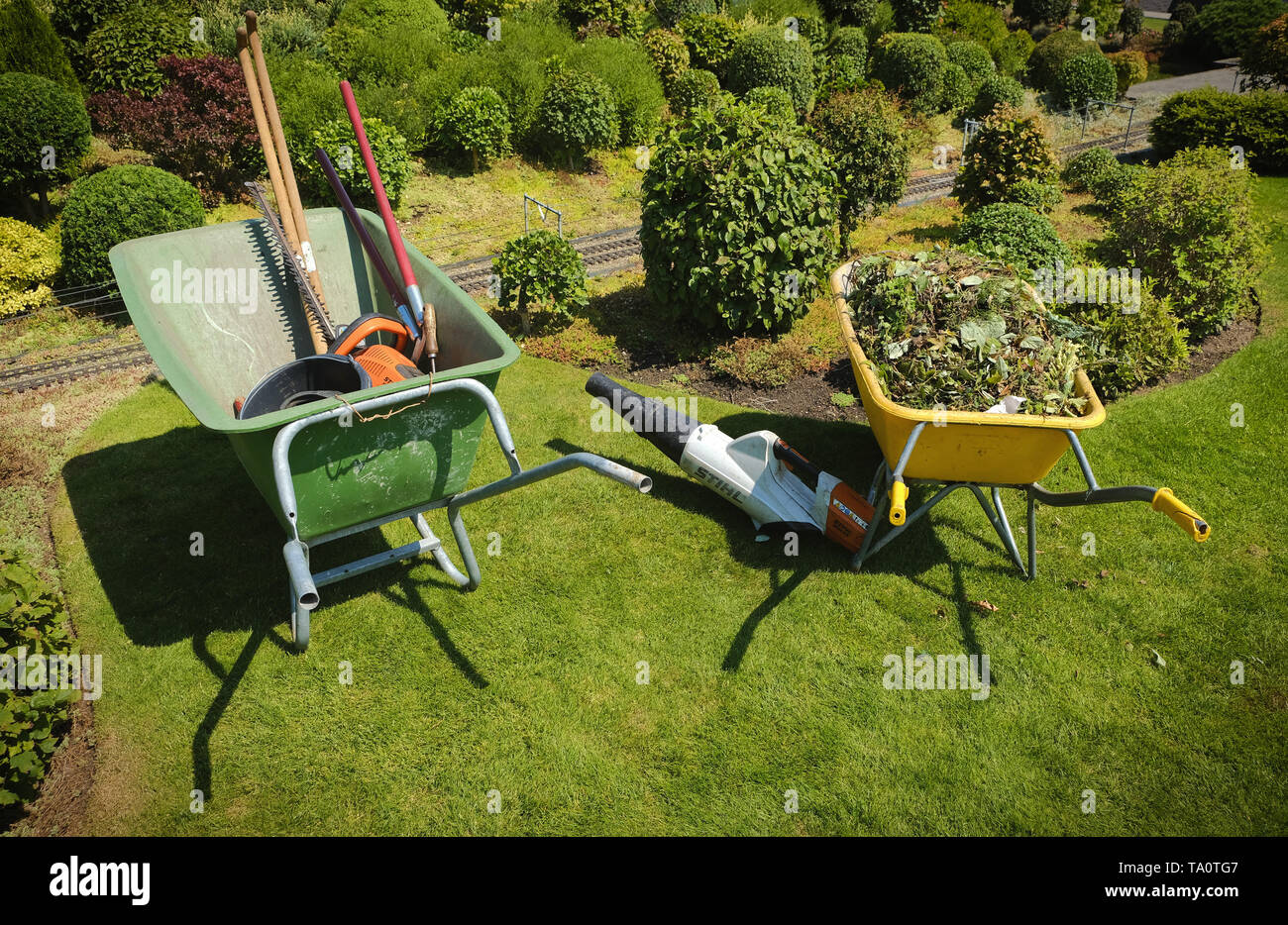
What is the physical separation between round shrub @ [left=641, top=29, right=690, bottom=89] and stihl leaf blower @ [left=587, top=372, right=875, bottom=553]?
1137 cm

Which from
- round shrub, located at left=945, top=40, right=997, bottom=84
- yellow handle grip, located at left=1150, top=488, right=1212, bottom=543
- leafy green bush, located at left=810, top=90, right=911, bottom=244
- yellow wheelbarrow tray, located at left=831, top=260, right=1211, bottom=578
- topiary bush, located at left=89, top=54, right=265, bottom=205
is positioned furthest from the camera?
round shrub, located at left=945, top=40, right=997, bottom=84

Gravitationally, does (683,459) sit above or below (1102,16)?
below

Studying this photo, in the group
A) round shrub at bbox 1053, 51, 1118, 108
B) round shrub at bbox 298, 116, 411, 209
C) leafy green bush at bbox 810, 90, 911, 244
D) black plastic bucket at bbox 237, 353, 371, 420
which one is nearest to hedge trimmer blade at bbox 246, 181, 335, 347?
black plastic bucket at bbox 237, 353, 371, 420

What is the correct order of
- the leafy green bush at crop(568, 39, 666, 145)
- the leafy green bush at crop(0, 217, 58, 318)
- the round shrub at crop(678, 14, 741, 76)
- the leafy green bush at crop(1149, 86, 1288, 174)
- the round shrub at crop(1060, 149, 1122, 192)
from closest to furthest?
the leafy green bush at crop(0, 217, 58, 318) < the round shrub at crop(1060, 149, 1122, 192) < the leafy green bush at crop(568, 39, 666, 145) < the leafy green bush at crop(1149, 86, 1288, 174) < the round shrub at crop(678, 14, 741, 76)

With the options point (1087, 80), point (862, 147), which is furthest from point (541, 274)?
point (1087, 80)

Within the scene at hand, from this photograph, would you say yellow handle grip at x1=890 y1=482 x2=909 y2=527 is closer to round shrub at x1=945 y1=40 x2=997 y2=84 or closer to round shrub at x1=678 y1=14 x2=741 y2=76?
round shrub at x1=678 y1=14 x2=741 y2=76

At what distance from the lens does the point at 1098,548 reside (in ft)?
16.6

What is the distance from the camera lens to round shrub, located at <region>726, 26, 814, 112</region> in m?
14.4

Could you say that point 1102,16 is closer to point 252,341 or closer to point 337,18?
point 337,18

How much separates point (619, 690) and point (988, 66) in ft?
60.5

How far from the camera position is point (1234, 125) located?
526 inches

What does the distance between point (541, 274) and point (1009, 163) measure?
6536mm

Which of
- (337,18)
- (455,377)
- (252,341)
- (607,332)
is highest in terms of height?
(337,18)

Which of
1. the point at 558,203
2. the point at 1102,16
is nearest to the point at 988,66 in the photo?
the point at 1102,16
